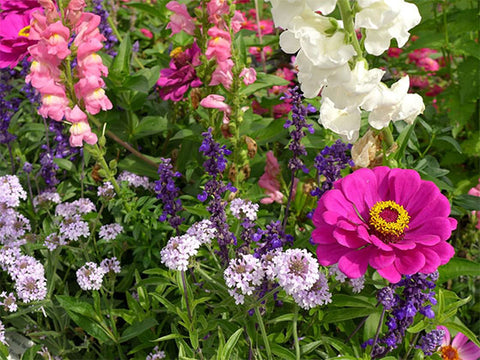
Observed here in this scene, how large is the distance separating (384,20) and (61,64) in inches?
39.3

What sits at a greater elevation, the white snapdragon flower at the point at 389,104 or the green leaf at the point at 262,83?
the white snapdragon flower at the point at 389,104

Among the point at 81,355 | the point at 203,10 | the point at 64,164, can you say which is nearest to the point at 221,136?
the point at 203,10

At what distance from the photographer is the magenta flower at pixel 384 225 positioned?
1.09 m

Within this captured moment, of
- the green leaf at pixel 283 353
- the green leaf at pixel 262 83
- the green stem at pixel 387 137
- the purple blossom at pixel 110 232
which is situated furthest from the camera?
the green leaf at pixel 262 83

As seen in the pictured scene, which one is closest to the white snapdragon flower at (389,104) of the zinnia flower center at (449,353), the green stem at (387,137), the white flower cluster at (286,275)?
the green stem at (387,137)

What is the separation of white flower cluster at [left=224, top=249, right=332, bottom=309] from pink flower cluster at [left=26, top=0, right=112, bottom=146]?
2.37 ft

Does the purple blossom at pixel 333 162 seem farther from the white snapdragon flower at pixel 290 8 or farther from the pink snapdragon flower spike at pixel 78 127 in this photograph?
the pink snapdragon flower spike at pixel 78 127

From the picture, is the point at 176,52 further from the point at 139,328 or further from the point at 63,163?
the point at 139,328

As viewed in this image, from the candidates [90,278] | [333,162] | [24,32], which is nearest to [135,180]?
[90,278]

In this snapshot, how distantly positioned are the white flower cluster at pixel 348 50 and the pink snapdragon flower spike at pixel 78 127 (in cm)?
73

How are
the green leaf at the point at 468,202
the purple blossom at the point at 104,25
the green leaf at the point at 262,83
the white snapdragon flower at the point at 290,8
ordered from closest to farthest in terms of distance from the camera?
the white snapdragon flower at the point at 290,8 → the green leaf at the point at 468,202 → the green leaf at the point at 262,83 → the purple blossom at the point at 104,25

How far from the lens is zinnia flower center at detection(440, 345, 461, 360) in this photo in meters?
1.56

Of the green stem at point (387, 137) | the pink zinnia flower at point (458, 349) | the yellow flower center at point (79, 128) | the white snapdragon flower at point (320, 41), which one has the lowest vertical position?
the pink zinnia flower at point (458, 349)

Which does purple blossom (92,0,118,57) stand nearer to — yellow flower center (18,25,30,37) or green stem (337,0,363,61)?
yellow flower center (18,25,30,37)
